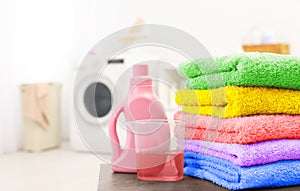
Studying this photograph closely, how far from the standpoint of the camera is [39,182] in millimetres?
1886

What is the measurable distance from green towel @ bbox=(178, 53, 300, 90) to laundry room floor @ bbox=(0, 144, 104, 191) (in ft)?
3.24

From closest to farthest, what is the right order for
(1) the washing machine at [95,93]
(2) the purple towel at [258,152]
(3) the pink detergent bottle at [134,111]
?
(2) the purple towel at [258,152]
(3) the pink detergent bottle at [134,111]
(1) the washing machine at [95,93]

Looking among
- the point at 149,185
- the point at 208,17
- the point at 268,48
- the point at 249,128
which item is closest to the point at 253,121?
the point at 249,128

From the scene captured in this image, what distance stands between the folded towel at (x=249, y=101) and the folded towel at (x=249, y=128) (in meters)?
0.01

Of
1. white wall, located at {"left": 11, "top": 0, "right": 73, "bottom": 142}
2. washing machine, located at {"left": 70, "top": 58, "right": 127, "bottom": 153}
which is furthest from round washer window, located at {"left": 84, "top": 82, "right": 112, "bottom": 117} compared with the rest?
white wall, located at {"left": 11, "top": 0, "right": 73, "bottom": 142}

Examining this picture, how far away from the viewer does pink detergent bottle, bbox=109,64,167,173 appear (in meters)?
0.88

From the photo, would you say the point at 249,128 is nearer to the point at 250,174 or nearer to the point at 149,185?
the point at 250,174

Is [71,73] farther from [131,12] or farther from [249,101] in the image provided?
[249,101]

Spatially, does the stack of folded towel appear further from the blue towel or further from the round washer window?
the round washer window

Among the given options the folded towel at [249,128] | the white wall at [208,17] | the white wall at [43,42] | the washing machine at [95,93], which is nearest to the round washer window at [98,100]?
the washing machine at [95,93]

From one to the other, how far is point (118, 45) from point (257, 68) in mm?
2121

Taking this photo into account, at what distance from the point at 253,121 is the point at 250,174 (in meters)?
0.10

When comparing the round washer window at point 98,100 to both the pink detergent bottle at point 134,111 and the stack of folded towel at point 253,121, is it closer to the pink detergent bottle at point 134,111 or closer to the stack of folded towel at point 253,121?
the pink detergent bottle at point 134,111

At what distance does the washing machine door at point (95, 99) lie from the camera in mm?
2775
